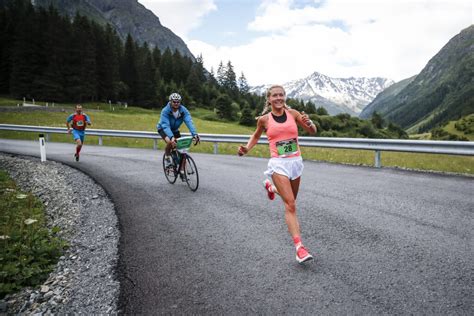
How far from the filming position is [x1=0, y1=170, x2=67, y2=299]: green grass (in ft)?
12.2

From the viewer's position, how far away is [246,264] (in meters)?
3.83

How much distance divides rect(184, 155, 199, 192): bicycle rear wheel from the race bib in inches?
147

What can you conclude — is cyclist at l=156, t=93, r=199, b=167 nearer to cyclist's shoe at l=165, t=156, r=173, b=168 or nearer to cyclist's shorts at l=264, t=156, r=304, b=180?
cyclist's shoe at l=165, t=156, r=173, b=168

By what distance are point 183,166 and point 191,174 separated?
0.37 meters

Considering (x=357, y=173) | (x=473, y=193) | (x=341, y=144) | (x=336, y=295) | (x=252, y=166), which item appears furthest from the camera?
(x=341, y=144)

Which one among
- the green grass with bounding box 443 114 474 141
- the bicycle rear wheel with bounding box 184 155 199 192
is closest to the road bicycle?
the bicycle rear wheel with bounding box 184 155 199 192

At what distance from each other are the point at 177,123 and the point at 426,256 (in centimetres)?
617

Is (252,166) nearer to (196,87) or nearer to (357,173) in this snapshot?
(357,173)

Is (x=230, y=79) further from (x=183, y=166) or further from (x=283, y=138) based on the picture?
(x=283, y=138)

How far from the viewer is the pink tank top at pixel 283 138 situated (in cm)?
415

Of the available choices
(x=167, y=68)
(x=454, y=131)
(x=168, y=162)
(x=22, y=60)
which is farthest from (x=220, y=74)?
(x=168, y=162)

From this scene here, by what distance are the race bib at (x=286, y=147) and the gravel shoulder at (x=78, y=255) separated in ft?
7.94

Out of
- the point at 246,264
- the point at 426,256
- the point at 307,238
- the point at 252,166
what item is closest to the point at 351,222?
the point at 307,238

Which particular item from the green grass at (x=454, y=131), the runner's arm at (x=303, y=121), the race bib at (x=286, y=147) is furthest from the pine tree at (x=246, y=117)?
the green grass at (x=454, y=131)
